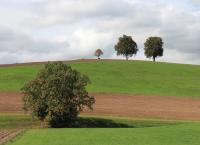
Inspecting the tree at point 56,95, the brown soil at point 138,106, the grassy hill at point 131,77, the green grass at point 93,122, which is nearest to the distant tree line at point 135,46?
the grassy hill at point 131,77

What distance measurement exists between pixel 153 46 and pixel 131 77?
58.8 meters

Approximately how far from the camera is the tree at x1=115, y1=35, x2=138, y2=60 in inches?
6171

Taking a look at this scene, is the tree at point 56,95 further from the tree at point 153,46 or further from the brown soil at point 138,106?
the tree at point 153,46

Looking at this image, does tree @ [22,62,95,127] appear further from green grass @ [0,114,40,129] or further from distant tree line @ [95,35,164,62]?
distant tree line @ [95,35,164,62]

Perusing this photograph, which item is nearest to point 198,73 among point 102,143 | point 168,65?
point 168,65

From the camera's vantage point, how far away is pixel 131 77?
97.0m

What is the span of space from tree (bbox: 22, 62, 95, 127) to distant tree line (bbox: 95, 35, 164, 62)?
10055cm

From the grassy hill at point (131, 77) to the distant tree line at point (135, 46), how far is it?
35292mm

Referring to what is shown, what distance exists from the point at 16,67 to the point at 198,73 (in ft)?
129

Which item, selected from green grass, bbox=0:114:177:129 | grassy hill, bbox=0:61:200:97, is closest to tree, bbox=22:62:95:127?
green grass, bbox=0:114:177:129

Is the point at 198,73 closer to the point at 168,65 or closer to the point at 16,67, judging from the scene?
the point at 168,65

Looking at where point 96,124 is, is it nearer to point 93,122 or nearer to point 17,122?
point 93,122

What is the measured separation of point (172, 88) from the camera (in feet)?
290

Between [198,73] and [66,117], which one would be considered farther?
[198,73]
